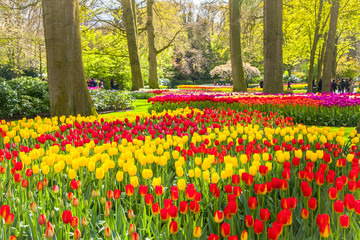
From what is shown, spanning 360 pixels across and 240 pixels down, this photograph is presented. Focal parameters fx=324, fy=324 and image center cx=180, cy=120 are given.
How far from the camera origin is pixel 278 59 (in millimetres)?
13344

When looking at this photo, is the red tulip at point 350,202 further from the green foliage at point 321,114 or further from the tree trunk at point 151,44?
the tree trunk at point 151,44

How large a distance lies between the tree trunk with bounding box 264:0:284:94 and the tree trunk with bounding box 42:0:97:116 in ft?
28.6

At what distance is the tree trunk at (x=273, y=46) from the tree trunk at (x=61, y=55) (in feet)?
28.6

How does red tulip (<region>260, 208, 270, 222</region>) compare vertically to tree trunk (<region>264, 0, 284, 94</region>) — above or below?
below

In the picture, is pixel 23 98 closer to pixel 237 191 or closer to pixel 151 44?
pixel 237 191

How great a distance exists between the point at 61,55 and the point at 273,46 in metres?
9.14

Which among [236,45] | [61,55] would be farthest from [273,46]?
[61,55]

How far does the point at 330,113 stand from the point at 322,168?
5.76 m

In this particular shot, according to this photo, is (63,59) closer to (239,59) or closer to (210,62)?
(239,59)

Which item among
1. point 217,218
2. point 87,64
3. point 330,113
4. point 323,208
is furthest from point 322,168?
point 87,64

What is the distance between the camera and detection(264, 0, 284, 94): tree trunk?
13.3 metres

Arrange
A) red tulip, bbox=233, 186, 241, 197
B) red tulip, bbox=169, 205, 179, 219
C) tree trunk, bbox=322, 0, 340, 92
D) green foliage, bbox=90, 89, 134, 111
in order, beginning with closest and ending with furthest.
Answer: red tulip, bbox=169, 205, 179, 219 → red tulip, bbox=233, 186, 241, 197 → green foliage, bbox=90, 89, 134, 111 → tree trunk, bbox=322, 0, 340, 92

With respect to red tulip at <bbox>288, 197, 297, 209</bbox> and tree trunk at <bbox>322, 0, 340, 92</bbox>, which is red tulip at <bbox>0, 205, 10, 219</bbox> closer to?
red tulip at <bbox>288, 197, 297, 209</bbox>

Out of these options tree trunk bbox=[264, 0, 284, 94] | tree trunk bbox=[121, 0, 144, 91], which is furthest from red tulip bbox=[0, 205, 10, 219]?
tree trunk bbox=[121, 0, 144, 91]
